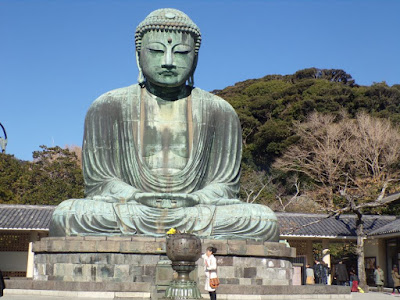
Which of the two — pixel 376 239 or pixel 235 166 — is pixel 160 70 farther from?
pixel 376 239

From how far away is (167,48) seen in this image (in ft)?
37.3

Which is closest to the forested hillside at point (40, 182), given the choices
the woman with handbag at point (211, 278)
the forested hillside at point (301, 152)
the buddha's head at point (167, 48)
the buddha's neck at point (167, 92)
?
the forested hillside at point (301, 152)

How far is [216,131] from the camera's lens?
1198 cm

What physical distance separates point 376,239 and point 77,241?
16726 mm

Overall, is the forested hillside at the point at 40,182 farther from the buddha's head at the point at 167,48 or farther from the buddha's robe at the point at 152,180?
the buddha's head at the point at 167,48

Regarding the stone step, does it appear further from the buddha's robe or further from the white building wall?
the white building wall

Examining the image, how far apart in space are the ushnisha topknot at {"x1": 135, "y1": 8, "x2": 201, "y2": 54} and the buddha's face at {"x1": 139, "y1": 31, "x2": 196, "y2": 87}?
0.11m

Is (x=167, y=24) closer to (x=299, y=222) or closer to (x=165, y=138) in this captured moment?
(x=165, y=138)

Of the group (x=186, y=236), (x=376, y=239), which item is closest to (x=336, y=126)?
(x=376, y=239)

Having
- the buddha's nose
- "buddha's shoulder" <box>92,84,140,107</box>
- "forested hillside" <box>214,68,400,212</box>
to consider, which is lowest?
"buddha's shoulder" <box>92,84,140,107</box>

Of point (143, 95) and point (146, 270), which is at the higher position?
point (143, 95)

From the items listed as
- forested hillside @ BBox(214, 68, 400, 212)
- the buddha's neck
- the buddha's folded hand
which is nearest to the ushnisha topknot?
the buddha's neck

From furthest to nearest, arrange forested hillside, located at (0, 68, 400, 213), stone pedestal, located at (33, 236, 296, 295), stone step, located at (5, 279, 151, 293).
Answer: forested hillside, located at (0, 68, 400, 213) → stone pedestal, located at (33, 236, 296, 295) → stone step, located at (5, 279, 151, 293)

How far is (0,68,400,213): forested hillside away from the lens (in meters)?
28.0
